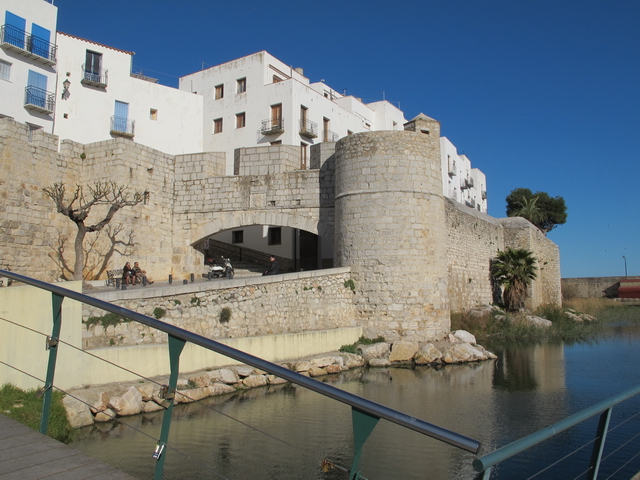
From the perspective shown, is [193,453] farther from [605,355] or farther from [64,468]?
[605,355]

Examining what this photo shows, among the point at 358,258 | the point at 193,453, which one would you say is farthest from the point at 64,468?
the point at 358,258

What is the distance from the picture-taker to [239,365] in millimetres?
9766

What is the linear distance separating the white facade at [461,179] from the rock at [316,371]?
2065 centimetres

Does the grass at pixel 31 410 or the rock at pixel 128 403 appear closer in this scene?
the grass at pixel 31 410

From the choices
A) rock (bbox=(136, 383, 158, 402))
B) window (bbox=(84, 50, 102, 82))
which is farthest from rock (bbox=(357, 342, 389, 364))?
window (bbox=(84, 50, 102, 82))

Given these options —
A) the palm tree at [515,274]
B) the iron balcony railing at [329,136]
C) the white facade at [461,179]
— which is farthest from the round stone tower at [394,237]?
the white facade at [461,179]

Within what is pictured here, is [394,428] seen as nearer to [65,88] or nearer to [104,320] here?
[104,320]

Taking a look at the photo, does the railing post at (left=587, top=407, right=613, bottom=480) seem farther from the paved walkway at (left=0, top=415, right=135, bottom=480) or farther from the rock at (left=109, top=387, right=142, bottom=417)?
the rock at (left=109, top=387, right=142, bottom=417)

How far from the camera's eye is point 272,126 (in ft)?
74.3

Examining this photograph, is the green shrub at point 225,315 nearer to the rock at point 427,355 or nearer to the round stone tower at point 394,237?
the round stone tower at point 394,237

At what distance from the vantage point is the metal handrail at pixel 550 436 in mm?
1795

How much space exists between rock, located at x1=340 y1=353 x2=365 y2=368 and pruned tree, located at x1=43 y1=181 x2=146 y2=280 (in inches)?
247

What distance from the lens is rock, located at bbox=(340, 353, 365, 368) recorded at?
36.9 feet

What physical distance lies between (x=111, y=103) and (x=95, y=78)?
104cm
